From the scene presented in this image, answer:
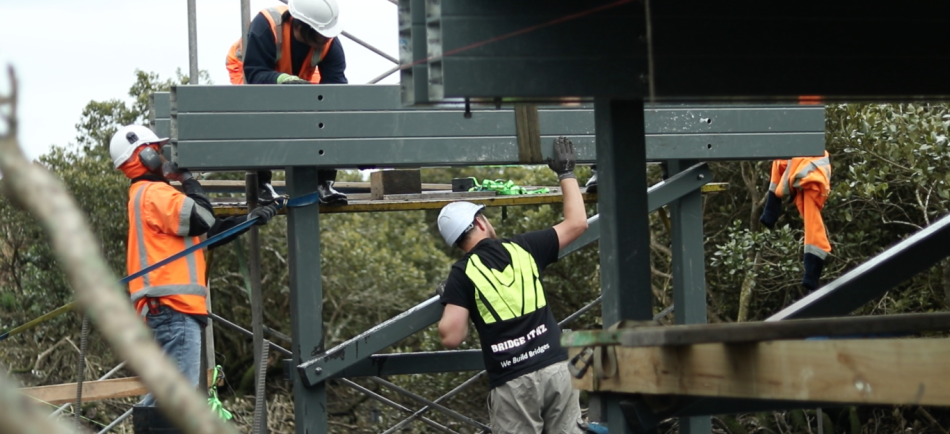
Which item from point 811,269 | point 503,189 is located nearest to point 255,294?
point 503,189

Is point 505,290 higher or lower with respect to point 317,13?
lower

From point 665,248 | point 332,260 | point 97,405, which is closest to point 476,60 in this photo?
point 665,248

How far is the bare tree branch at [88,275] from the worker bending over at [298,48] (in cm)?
509

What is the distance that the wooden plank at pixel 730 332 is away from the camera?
2.58 meters

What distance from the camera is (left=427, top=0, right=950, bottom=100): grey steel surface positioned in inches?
124

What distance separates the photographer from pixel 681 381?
2773mm

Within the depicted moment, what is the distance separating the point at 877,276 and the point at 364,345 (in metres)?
2.69

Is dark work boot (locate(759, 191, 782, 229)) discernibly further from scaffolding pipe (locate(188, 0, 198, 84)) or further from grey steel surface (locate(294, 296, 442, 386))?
scaffolding pipe (locate(188, 0, 198, 84))

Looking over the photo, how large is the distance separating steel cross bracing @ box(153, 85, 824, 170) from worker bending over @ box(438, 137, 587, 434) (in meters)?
0.47

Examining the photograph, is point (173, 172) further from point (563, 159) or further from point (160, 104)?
point (563, 159)

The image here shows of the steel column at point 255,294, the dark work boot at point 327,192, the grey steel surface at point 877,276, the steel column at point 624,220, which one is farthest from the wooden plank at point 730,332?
the dark work boot at point 327,192

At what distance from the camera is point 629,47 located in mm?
3189

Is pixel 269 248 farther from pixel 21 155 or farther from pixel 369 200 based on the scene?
pixel 21 155

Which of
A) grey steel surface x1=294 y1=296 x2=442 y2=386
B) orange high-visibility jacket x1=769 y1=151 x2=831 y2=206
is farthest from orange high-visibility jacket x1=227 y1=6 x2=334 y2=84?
orange high-visibility jacket x1=769 y1=151 x2=831 y2=206
